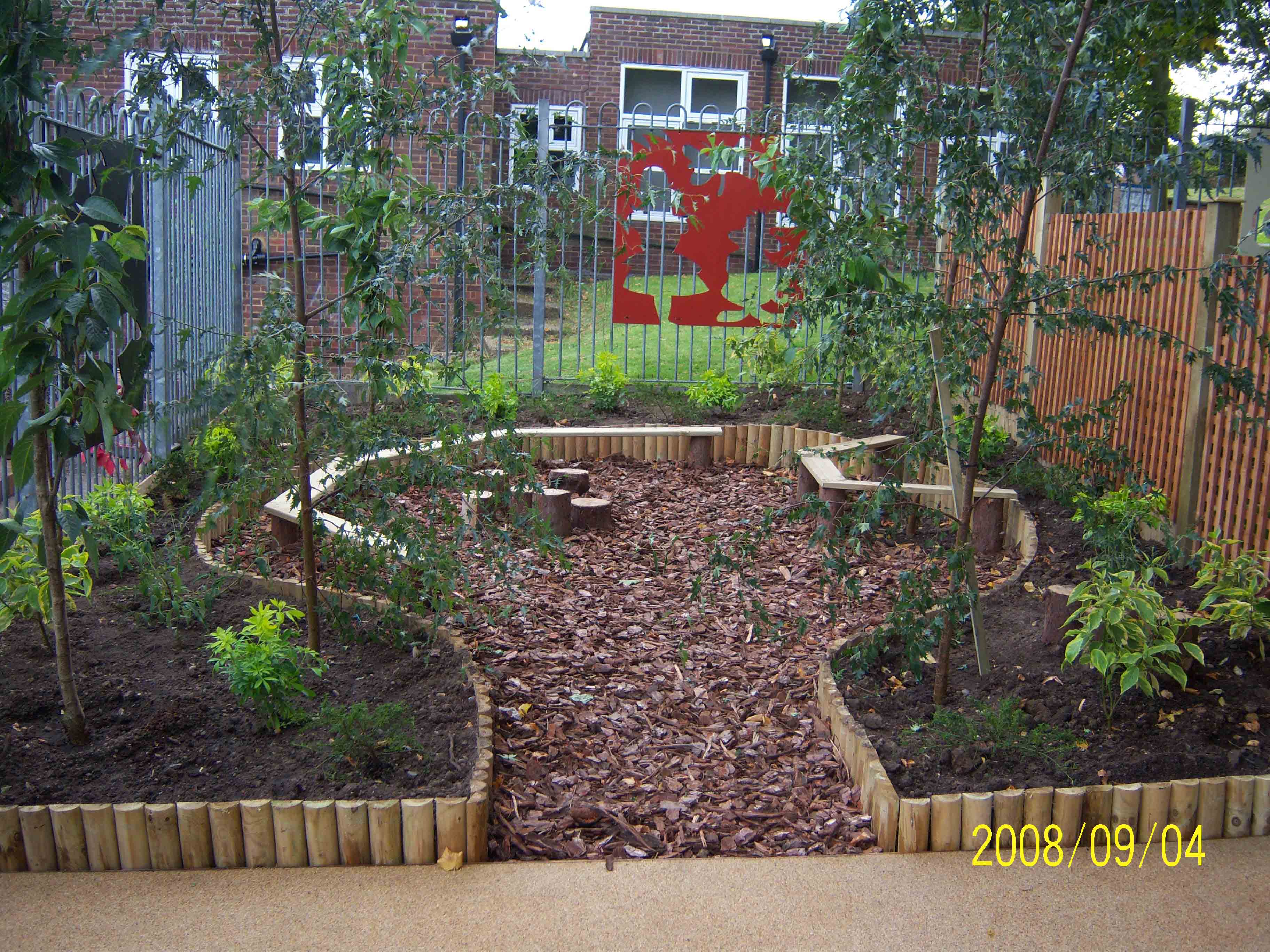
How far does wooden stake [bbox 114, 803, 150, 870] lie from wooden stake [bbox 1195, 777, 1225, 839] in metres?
3.10

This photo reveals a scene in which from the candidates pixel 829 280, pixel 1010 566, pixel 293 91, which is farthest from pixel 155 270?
pixel 1010 566

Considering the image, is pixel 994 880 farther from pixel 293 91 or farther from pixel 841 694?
pixel 293 91

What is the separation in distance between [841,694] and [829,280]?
61.1 inches

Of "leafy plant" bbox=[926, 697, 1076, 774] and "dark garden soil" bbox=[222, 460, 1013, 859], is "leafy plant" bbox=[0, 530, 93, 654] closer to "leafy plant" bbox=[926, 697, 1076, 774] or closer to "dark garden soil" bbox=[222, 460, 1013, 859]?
"dark garden soil" bbox=[222, 460, 1013, 859]

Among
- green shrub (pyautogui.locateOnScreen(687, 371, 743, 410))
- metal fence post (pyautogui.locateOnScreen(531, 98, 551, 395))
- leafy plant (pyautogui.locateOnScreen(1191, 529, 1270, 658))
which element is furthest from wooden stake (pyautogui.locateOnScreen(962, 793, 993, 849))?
metal fence post (pyautogui.locateOnScreen(531, 98, 551, 395))

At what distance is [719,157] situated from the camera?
3727 mm

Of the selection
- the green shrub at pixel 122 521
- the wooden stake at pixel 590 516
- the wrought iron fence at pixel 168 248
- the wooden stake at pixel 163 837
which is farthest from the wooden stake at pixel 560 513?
the wooden stake at pixel 163 837

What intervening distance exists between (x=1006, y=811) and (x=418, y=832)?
174cm

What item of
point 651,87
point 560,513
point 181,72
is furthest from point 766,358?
point 651,87

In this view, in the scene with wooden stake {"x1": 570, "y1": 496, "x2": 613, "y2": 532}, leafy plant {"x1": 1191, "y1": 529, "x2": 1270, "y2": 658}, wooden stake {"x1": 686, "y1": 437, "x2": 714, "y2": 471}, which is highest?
leafy plant {"x1": 1191, "y1": 529, "x2": 1270, "y2": 658}

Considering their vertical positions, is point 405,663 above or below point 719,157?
below

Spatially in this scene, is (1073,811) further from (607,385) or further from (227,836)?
(607,385)

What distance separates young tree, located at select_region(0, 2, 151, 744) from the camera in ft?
9.30

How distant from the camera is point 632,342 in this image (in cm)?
1266
